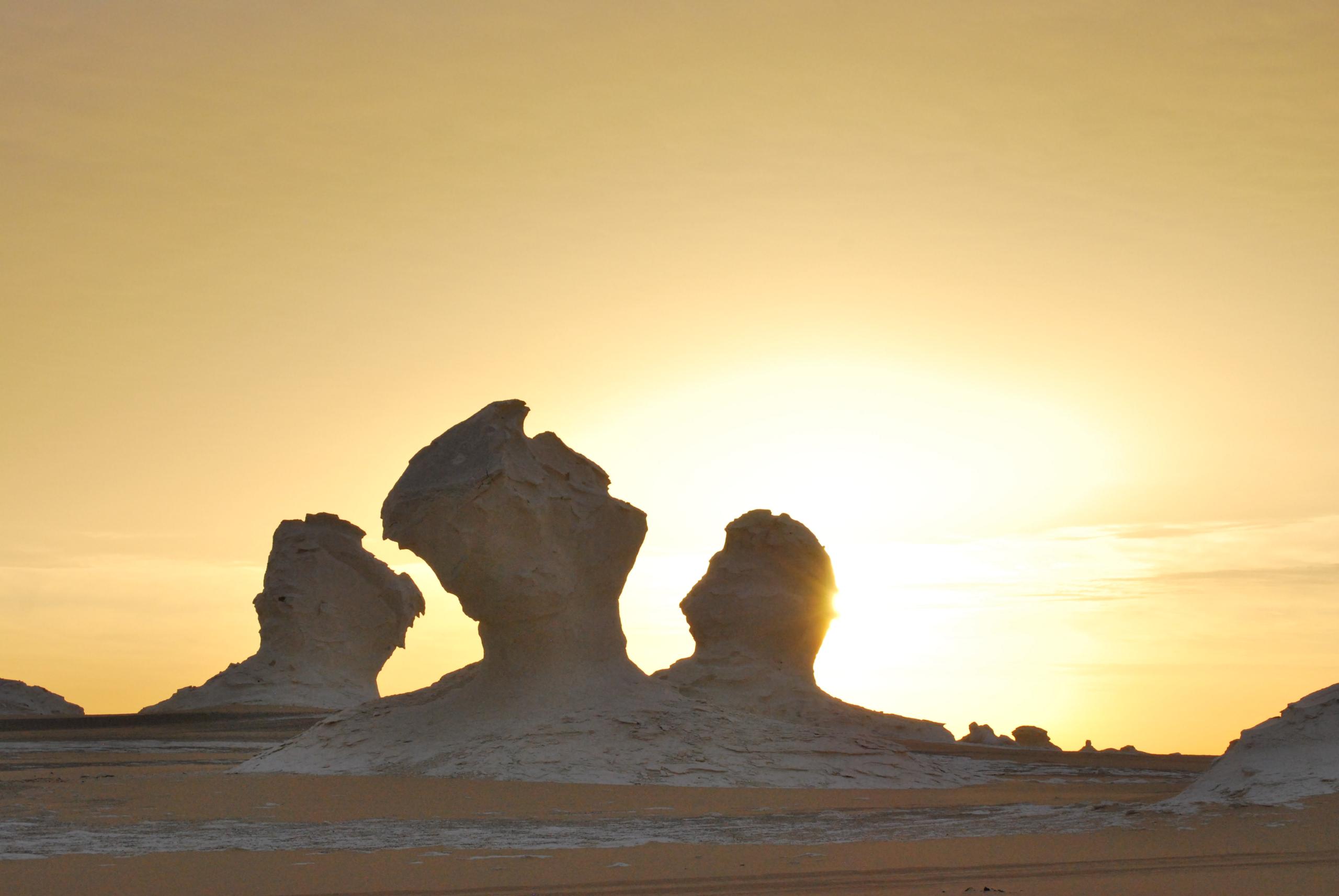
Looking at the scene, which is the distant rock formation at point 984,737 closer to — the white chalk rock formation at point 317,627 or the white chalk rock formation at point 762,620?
the white chalk rock formation at point 762,620

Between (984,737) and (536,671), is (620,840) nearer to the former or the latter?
(536,671)

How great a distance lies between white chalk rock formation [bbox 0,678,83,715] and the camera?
40875 millimetres

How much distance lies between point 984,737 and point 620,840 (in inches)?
1006

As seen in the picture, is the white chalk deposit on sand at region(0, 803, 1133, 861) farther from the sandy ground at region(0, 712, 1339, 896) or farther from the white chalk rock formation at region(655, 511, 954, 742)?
the white chalk rock formation at region(655, 511, 954, 742)

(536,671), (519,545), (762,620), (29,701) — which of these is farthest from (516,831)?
(29,701)

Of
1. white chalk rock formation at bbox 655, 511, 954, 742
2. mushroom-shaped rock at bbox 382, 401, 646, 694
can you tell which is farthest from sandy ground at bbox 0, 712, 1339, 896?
white chalk rock formation at bbox 655, 511, 954, 742

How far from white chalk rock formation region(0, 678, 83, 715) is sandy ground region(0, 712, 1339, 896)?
25950 millimetres

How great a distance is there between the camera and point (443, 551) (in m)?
19.0

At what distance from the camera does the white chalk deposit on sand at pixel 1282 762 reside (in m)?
11.1

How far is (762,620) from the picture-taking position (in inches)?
1085

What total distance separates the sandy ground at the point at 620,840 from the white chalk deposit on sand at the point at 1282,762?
1.26 feet

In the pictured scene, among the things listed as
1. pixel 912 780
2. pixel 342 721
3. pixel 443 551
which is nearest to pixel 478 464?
pixel 443 551

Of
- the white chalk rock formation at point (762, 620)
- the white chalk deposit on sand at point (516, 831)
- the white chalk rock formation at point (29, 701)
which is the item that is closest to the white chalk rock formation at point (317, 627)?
the white chalk rock formation at point (29, 701)

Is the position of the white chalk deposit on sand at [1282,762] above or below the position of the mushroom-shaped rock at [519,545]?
below
